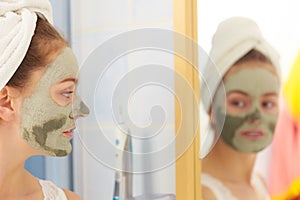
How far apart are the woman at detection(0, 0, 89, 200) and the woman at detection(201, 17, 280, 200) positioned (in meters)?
0.34

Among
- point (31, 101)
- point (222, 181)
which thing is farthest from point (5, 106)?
point (222, 181)

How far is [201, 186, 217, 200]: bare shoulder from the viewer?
1.03 metres

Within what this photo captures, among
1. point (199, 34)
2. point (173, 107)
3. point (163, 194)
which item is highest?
point (199, 34)

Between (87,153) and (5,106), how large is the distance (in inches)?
9.1

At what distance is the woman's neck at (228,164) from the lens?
1.01 m

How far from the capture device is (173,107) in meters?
1.08

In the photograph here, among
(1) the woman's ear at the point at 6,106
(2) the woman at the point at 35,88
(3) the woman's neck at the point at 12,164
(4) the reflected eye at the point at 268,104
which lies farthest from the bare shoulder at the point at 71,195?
(4) the reflected eye at the point at 268,104

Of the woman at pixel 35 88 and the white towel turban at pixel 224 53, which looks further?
the woman at pixel 35 88

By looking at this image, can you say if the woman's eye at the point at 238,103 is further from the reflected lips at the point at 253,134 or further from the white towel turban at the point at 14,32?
the white towel turban at the point at 14,32

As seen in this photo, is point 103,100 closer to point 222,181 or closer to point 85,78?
point 85,78

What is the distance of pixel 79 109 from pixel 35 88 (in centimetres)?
12

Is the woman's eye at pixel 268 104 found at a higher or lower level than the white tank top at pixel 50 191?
higher

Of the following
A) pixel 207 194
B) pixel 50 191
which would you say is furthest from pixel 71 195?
pixel 207 194

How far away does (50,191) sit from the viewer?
1212 millimetres
